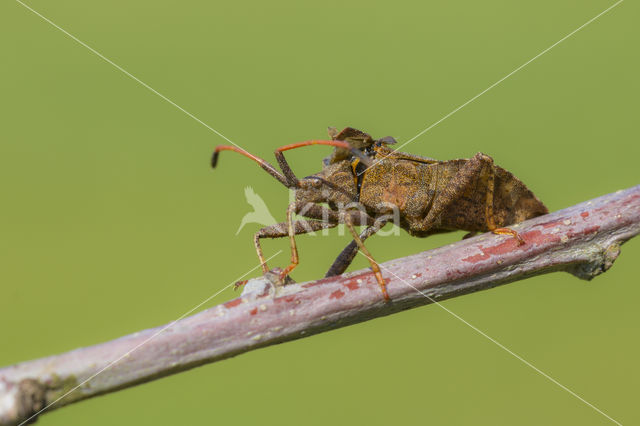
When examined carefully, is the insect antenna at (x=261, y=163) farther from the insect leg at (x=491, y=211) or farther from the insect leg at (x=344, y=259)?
the insect leg at (x=491, y=211)

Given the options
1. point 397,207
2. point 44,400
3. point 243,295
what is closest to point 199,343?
point 243,295

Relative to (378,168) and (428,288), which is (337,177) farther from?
(428,288)

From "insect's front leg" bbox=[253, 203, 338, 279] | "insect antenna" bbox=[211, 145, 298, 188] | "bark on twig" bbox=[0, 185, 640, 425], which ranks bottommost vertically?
"bark on twig" bbox=[0, 185, 640, 425]

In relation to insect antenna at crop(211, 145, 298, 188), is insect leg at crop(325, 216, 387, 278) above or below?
below

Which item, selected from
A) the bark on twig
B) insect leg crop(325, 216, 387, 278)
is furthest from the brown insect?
the bark on twig

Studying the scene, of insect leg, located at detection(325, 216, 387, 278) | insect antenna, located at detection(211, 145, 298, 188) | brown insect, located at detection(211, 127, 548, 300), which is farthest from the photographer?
brown insect, located at detection(211, 127, 548, 300)

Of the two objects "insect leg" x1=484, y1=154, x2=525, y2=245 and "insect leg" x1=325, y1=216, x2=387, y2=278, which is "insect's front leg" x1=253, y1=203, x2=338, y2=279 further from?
"insect leg" x1=484, y1=154, x2=525, y2=245
